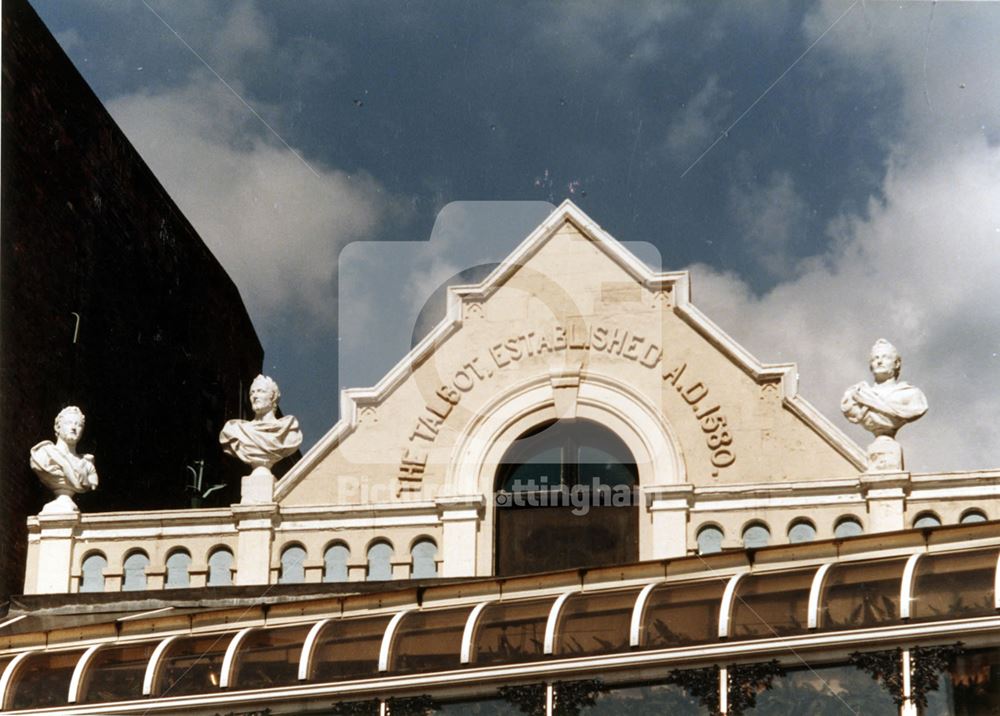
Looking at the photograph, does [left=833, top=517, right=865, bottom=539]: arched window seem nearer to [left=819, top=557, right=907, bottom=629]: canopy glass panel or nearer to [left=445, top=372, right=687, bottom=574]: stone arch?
[left=445, top=372, right=687, bottom=574]: stone arch

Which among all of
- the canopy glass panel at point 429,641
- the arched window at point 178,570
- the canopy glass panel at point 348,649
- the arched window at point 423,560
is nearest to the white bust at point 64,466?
the arched window at point 178,570

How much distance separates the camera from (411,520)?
2967cm

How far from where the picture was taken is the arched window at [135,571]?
97.9ft

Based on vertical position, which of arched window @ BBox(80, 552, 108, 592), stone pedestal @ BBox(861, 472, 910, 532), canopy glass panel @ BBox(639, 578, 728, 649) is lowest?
canopy glass panel @ BBox(639, 578, 728, 649)

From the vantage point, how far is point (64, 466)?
30.5 m

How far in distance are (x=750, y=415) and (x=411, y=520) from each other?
4.04 meters

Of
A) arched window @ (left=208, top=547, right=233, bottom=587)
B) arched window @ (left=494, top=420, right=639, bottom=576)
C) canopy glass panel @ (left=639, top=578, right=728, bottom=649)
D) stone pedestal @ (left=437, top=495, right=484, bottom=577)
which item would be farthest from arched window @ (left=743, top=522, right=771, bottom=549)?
arched window @ (left=208, top=547, right=233, bottom=587)

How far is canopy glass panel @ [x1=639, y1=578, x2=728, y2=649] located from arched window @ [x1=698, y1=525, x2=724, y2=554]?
3611 millimetres

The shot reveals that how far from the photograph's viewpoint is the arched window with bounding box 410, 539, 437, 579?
29.5 m

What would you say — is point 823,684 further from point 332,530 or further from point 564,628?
point 332,530

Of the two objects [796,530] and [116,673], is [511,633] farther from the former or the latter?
[796,530]

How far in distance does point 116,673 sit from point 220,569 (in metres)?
3.18

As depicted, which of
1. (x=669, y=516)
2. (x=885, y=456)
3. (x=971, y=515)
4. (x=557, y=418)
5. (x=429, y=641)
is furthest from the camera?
(x=557, y=418)

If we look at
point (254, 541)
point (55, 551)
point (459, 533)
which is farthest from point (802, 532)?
point (55, 551)
